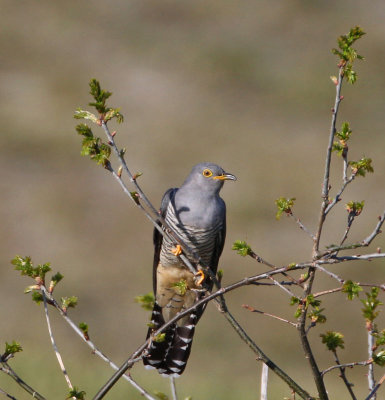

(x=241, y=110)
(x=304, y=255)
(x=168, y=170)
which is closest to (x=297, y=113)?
(x=241, y=110)

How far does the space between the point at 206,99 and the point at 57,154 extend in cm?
472

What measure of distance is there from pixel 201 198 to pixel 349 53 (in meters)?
2.24

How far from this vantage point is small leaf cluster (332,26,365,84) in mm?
2588

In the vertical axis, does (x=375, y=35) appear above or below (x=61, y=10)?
above

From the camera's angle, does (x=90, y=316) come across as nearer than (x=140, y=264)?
Yes

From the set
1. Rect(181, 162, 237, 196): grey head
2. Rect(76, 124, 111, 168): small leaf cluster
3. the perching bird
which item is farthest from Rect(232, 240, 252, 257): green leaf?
Rect(181, 162, 237, 196): grey head

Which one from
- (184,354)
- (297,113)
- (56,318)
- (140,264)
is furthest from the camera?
(297,113)

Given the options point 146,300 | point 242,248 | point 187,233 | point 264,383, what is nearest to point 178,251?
point 146,300

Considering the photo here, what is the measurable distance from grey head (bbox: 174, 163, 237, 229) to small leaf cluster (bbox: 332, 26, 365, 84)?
210 cm

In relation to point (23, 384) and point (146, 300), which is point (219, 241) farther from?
point (23, 384)

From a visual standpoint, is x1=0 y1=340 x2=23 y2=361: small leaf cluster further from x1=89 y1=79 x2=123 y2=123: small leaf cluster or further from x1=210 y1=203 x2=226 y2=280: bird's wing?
x1=210 y1=203 x2=226 y2=280: bird's wing

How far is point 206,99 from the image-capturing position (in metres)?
20.3

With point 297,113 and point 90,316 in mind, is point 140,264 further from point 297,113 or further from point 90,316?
point 297,113

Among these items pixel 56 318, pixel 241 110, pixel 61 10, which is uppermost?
pixel 61 10
